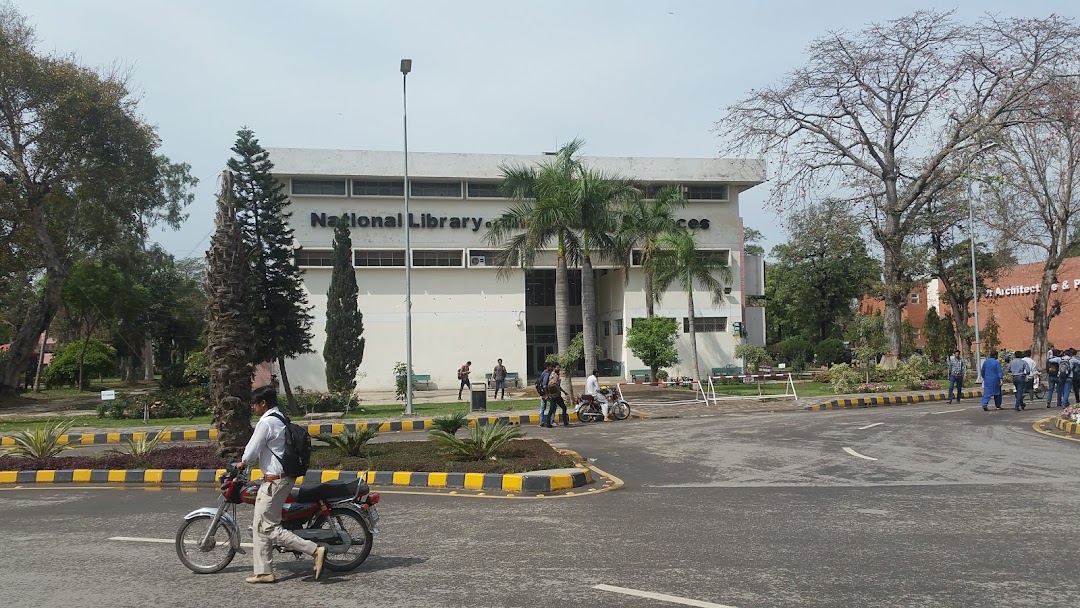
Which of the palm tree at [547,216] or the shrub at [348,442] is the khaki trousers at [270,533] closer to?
the shrub at [348,442]

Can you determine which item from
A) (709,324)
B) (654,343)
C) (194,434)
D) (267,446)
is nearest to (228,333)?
(267,446)

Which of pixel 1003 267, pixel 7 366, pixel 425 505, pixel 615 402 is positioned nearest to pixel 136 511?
pixel 425 505

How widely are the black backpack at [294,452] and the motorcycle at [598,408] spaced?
16.7 metres

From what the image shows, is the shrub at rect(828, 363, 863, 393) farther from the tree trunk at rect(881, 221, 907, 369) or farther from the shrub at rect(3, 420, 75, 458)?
the shrub at rect(3, 420, 75, 458)

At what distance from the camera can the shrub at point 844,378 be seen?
104 ft

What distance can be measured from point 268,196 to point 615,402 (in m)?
14.5

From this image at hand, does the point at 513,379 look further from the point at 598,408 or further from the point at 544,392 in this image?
the point at 544,392

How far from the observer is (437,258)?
41688 millimetres

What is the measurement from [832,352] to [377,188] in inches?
1205

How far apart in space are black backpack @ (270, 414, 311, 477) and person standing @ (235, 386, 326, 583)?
36mm

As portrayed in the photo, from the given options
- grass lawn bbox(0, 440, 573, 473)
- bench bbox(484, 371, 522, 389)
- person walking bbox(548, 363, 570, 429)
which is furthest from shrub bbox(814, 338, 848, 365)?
grass lawn bbox(0, 440, 573, 473)

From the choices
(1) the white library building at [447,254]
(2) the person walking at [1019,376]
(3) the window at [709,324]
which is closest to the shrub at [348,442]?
(2) the person walking at [1019,376]

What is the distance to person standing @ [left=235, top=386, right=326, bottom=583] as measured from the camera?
22.0 feet

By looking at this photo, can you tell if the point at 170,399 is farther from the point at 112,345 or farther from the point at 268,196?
the point at 112,345
